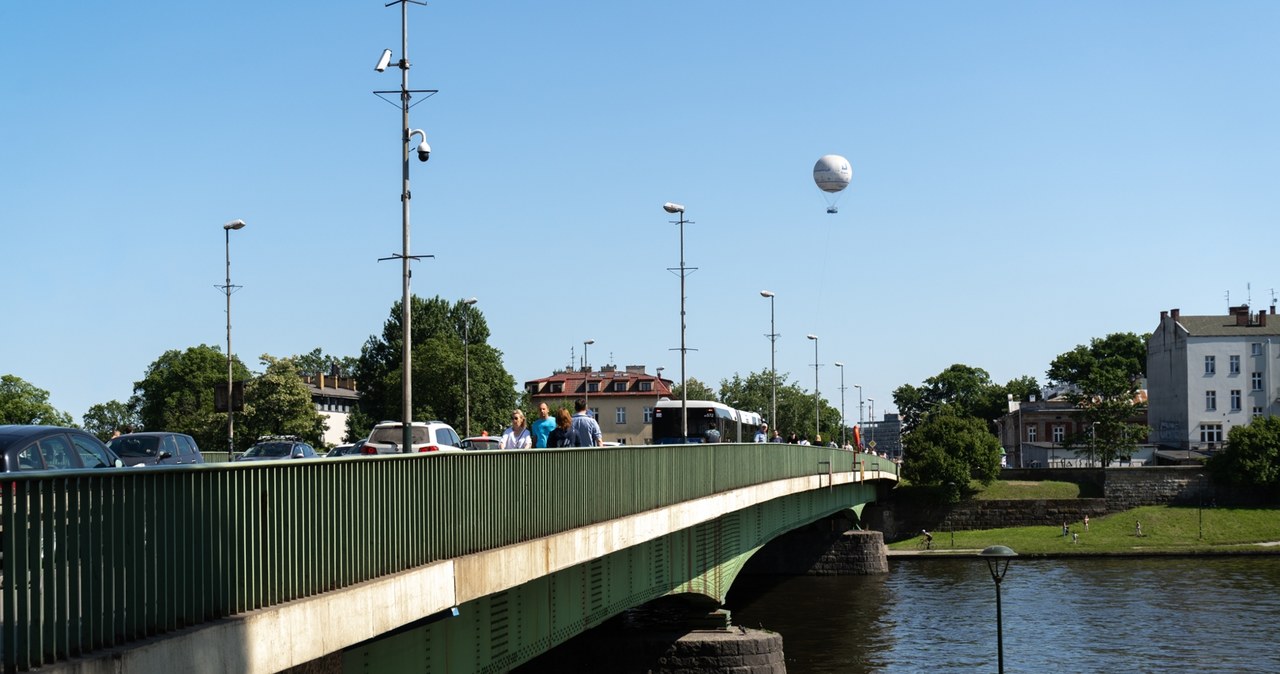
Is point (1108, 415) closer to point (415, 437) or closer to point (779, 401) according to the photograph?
point (779, 401)

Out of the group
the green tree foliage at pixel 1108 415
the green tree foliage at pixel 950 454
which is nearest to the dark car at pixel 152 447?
the green tree foliage at pixel 950 454

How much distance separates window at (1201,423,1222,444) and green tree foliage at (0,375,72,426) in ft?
302

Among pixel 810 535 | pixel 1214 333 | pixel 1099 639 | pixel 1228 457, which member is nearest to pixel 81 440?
pixel 1099 639

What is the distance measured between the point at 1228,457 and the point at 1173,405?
2657 centimetres

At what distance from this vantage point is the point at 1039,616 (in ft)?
180

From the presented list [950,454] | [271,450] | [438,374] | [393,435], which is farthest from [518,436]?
[438,374]

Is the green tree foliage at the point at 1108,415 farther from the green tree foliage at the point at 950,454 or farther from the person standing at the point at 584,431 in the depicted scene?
the person standing at the point at 584,431

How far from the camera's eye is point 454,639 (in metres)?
15.4

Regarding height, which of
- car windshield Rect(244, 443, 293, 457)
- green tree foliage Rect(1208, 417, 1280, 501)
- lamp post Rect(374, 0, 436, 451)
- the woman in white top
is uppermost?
lamp post Rect(374, 0, 436, 451)

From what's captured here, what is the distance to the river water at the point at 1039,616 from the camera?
145ft

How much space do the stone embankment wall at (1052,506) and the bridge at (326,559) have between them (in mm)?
71589

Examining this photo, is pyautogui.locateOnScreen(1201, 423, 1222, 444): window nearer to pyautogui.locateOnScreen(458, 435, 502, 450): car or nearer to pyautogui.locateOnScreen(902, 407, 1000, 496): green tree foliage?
pyautogui.locateOnScreen(902, 407, 1000, 496): green tree foliage

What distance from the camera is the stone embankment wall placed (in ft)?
303

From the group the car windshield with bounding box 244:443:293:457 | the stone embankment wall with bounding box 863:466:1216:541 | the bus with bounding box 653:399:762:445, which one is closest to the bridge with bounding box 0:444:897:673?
the car windshield with bounding box 244:443:293:457
